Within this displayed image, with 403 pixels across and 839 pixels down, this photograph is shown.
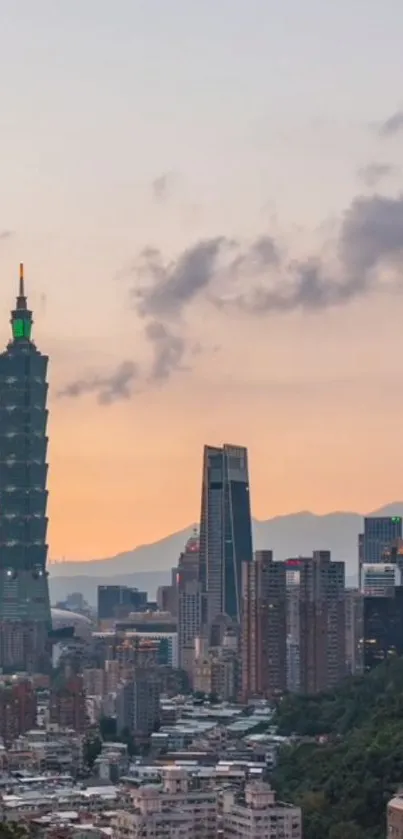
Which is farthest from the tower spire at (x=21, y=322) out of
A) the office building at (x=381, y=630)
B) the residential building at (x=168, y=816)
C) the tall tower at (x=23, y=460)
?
the residential building at (x=168, y=816)

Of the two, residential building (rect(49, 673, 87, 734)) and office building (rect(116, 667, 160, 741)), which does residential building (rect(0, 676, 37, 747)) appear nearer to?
residential building (rect(49, 673, 87, 734))

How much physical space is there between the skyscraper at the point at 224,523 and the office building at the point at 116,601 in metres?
15.1

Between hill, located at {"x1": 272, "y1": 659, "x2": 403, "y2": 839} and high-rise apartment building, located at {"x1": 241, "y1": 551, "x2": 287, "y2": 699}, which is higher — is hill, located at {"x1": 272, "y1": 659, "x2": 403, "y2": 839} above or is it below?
below

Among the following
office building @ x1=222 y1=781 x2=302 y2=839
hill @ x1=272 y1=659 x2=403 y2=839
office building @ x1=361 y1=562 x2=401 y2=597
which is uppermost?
office building @ x1=361 y1=562 x2=401 y2=597

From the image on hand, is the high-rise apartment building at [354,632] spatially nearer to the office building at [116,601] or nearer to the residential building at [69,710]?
the residential building at [69,710]

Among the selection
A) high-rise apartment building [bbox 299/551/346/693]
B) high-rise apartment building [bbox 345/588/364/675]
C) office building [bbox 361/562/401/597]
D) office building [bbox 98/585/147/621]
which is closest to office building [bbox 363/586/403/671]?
high-rise apartment building [bbox 345/588/364/675]

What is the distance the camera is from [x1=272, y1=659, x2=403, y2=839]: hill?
33.0 metres

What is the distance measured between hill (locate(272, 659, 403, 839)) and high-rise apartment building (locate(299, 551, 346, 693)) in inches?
449

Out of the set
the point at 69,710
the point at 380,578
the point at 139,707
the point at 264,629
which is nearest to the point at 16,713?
the point at 69,710

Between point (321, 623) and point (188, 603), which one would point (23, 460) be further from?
point (321, 623)

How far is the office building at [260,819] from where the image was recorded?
1182 inches

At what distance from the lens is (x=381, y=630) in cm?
6062

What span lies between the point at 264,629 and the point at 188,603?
24.8m

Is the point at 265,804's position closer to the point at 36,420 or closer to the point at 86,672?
the point at 86,672
